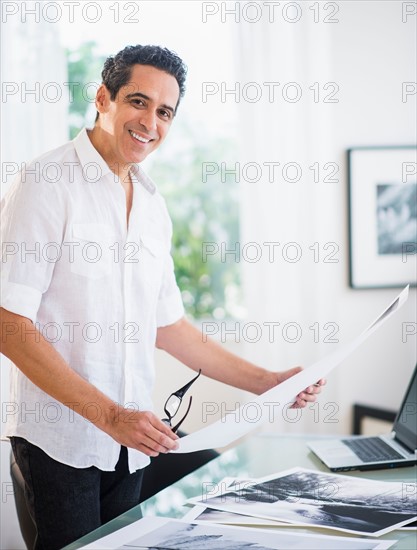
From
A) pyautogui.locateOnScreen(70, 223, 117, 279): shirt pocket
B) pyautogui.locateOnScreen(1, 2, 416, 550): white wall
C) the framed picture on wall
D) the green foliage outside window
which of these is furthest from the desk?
the green foliage outside window

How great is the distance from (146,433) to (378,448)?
75cm

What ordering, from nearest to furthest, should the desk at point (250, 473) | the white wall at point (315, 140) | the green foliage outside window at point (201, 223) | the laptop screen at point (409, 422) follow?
the desk at point (250, 473), the laptop screen at point (409, 422), the white wall at point (315, 140), the green foliage outside window at point (201, 223)

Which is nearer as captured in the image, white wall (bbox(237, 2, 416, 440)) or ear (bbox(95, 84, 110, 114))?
ear (bbox(95, 84, 110, 114))

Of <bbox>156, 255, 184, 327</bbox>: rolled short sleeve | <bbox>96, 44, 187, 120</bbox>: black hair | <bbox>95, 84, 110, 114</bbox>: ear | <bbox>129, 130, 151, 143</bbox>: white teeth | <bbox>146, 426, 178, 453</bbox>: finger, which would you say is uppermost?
<bbox>96, 44, 187, 120</bbox>: black hair

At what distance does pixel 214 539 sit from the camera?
1.28 meters

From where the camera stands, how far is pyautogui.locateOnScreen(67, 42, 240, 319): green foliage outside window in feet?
12.6

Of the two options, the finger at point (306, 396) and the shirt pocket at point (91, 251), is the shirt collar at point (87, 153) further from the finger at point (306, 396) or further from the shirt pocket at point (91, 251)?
the finger at point (306, 396)

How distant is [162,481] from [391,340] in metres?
1.60

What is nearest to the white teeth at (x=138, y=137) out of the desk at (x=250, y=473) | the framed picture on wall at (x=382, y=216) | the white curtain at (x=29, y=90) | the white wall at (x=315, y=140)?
the desk at (x=250, y=473)

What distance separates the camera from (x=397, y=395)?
342cm

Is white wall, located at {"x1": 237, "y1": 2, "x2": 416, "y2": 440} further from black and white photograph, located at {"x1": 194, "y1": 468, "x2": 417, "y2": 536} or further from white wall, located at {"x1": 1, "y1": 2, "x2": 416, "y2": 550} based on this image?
black and white photograph, located at {"x1": 194, "y1": 468, "x2": 417, "y2": 536}

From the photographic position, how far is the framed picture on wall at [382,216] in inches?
131

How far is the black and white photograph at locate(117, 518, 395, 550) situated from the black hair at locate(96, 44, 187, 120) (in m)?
0.98

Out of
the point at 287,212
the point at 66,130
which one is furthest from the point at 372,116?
the point at 66,130
